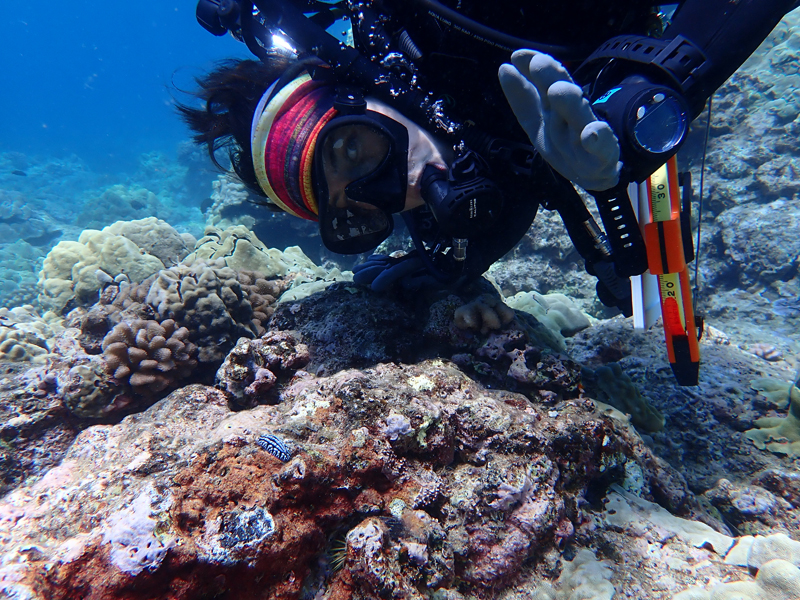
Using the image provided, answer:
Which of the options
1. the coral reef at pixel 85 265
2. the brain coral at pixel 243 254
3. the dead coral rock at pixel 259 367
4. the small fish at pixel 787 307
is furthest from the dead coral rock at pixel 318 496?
the small fish at pixel 787 307

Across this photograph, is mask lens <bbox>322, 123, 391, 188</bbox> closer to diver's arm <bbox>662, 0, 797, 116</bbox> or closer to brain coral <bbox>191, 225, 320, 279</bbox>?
diver's arm <bbox>662, 0, 797, 116</bbox>

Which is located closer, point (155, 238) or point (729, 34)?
point (729, 34)

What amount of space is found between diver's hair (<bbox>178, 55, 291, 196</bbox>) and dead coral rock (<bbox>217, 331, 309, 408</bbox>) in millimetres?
985

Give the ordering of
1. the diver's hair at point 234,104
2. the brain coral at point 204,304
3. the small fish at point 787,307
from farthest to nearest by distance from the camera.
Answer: the small fish at point 787,307, the brain coral at point 204,304, the diver's hair at point 234,104

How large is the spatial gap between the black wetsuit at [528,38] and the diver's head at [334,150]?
1.31 feet

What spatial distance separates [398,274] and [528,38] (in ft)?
5.18

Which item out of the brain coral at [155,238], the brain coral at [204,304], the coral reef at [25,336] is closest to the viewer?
the brain coral at [204,304]

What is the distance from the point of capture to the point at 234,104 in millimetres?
2090

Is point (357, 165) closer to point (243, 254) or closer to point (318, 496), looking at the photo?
point (318, 496)

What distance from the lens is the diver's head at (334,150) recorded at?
1902mm

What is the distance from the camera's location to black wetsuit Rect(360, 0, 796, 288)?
4.18 feet

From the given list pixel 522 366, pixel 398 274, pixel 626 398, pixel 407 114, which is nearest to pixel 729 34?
pixel 407 114

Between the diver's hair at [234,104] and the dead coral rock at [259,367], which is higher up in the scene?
the diver's hair at [234,104]

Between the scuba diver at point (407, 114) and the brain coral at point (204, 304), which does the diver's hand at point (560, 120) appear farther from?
the brain coral at point (204, 304)
